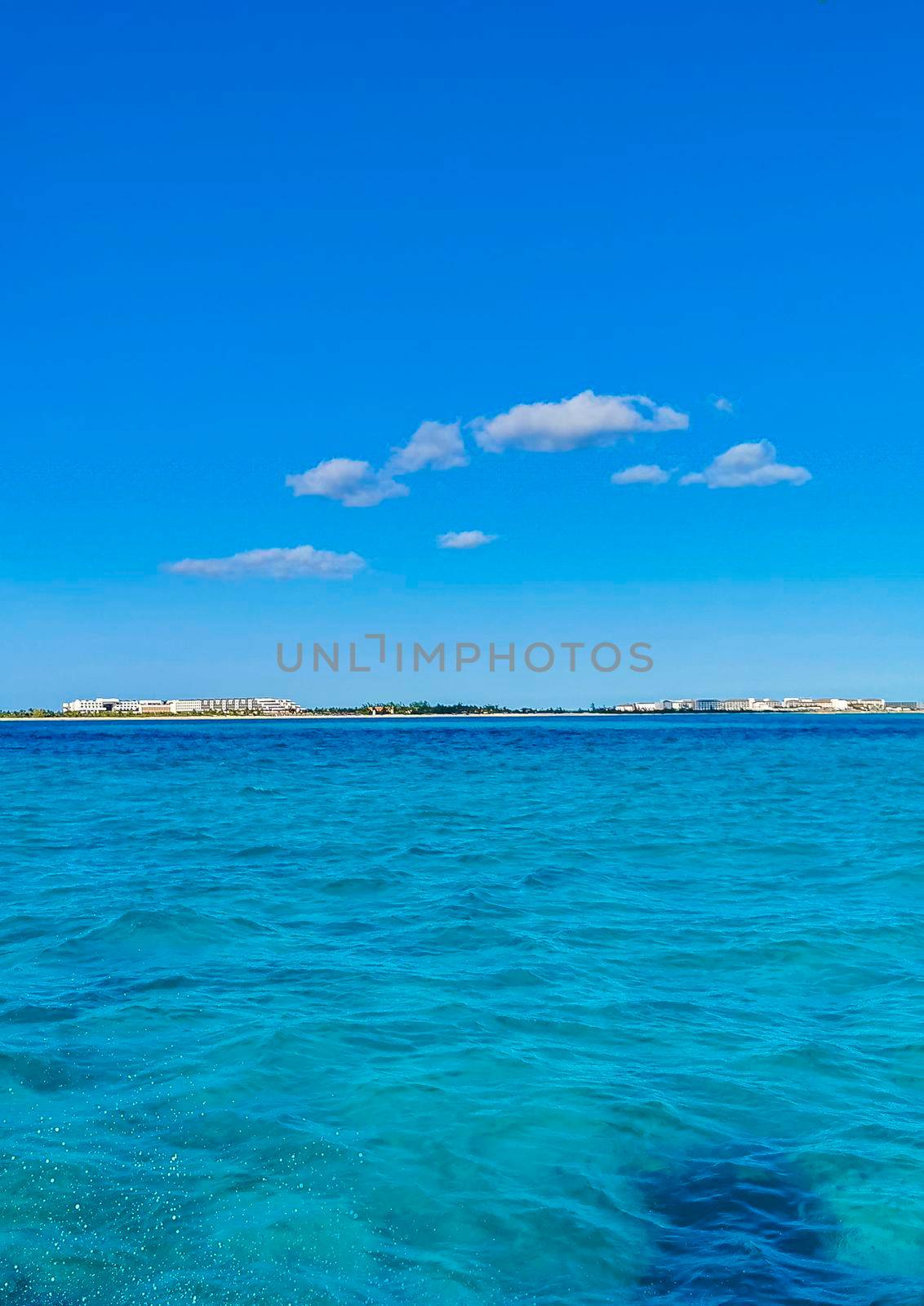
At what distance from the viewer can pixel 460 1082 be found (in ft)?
25.2

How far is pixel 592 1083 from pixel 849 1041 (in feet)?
8.64

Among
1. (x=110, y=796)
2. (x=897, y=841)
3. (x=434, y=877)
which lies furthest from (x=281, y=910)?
(x=110, y=796)

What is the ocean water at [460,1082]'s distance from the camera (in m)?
5.23

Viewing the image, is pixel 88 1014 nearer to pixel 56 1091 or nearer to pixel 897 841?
pixel 56 1091

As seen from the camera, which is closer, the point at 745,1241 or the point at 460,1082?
the point at 745,1241

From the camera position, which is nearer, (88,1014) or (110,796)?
(88,1014)

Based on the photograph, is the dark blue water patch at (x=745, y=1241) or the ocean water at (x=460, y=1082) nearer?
the dark blue water patch at (x=745, y=1241)

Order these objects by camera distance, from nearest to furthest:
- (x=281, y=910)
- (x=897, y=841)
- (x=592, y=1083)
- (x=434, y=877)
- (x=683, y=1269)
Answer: (x=683, y=1269)
(x=592, y=1083)
(x=281, y=910)
(x=434, y=877)
(x=897, y=841)

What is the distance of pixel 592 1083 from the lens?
24.9ft

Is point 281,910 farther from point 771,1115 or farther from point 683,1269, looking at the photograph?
point 683,1269

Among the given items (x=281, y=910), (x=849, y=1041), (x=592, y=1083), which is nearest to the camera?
(x=592, y=1083)

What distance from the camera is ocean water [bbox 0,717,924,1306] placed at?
5.23 m

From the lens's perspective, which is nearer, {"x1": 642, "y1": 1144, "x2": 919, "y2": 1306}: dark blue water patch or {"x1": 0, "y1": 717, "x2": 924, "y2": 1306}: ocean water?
{"x1": 642, "y1": 1144, "x2": 919, "y2": 1306}: dark blue water patch

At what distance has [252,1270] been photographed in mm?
5129
